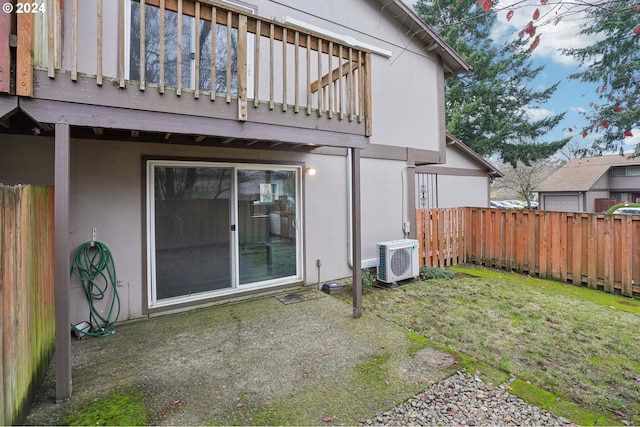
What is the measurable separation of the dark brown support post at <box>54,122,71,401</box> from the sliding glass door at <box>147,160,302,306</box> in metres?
1.52

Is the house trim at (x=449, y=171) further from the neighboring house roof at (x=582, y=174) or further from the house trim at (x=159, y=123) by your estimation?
the neighboring house roof at (x=582, y=174)

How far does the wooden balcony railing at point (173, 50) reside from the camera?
242cm

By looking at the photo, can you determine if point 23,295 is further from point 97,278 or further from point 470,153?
point 470,153

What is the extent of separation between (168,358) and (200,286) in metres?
1.41

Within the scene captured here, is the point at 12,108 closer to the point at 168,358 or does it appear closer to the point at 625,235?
the point at 168,358

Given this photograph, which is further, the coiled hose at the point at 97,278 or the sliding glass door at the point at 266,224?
the sliding glass door at the point at 266,224

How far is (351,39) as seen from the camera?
19.2ft

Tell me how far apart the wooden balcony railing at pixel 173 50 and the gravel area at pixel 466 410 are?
300 cm

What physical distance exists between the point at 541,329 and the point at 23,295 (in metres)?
5.05

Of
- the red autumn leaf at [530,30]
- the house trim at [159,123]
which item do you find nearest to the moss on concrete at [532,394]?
the red autumn leaf at [530,30]

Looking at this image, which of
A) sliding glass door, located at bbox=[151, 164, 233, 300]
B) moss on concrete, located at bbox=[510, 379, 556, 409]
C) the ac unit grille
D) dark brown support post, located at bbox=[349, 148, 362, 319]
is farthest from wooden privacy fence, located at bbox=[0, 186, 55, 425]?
the ac unit grille

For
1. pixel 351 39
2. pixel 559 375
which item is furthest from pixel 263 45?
pixel 559 375

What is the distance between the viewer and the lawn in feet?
8.63

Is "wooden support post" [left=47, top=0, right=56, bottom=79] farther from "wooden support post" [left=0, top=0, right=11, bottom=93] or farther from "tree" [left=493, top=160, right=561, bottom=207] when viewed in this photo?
"tree" [left=493, top=160, right=561, bottom=207]
